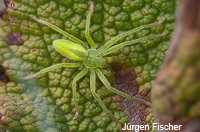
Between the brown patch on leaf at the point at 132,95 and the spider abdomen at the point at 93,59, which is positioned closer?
the brown patch on leaf at the point at 132,95

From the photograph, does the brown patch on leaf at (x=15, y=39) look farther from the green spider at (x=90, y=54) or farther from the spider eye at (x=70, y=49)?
the spider eye at (x=70, y=49)

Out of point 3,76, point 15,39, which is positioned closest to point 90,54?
point 15,39

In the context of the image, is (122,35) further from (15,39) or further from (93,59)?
(15,39)

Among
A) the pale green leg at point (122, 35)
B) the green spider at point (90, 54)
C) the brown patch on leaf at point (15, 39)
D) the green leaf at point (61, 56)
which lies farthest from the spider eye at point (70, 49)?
the brown patch on leaf at point (15, 39)

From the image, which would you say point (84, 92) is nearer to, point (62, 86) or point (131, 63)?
point (62, 86)

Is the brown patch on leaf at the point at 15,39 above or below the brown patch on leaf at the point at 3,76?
above

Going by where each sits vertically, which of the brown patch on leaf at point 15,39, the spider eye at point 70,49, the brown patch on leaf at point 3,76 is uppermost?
the brown patch on leaf at point 15,39
